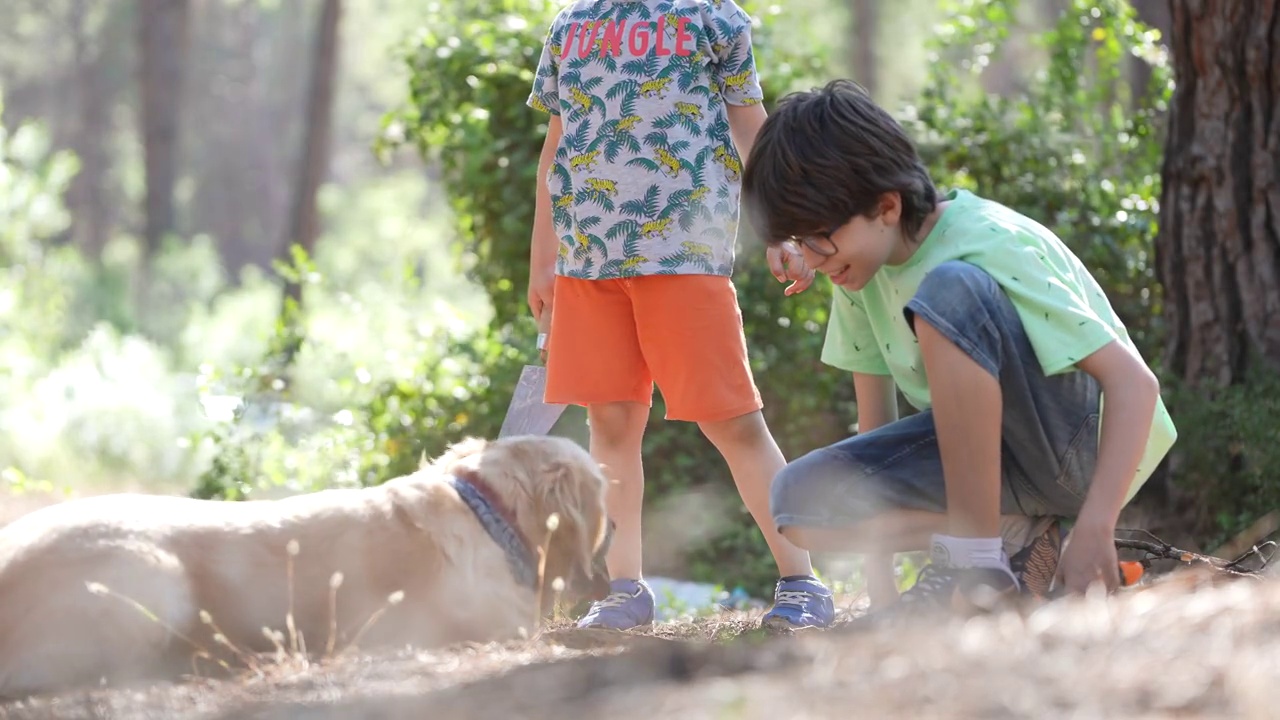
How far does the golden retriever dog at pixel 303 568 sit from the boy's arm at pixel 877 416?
768mm

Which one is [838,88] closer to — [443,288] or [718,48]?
[718,48]

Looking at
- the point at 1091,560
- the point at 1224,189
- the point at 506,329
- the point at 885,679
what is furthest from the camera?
the point at 506,329

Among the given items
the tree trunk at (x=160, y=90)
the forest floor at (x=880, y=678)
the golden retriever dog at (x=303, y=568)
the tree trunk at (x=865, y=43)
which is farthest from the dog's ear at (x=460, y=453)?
the tree trunk at (x=865, y=43)

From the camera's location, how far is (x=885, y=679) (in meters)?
2.21

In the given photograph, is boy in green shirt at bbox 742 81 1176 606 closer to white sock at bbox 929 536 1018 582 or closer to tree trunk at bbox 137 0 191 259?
white sock at bbox 929 536 1018 582

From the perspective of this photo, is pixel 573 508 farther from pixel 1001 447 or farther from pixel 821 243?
pixel 1001 447

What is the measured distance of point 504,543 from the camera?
373cm

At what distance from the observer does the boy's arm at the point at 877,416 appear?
3.76 m

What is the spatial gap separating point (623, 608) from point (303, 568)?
3.25 ft

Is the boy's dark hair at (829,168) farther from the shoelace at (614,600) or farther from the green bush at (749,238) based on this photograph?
the green bush at (749,238)

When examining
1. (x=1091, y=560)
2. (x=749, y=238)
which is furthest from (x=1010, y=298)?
(x=749, y=238)

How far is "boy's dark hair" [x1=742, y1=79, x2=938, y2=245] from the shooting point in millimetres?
3426

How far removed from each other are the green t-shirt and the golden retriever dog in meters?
0.87

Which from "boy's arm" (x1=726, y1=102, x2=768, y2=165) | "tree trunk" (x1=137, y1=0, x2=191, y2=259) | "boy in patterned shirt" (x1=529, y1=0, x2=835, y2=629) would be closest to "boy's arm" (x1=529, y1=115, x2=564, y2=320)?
"boy in patterned shirt" (x1=529, y1=0, x2=835, y2=629)
